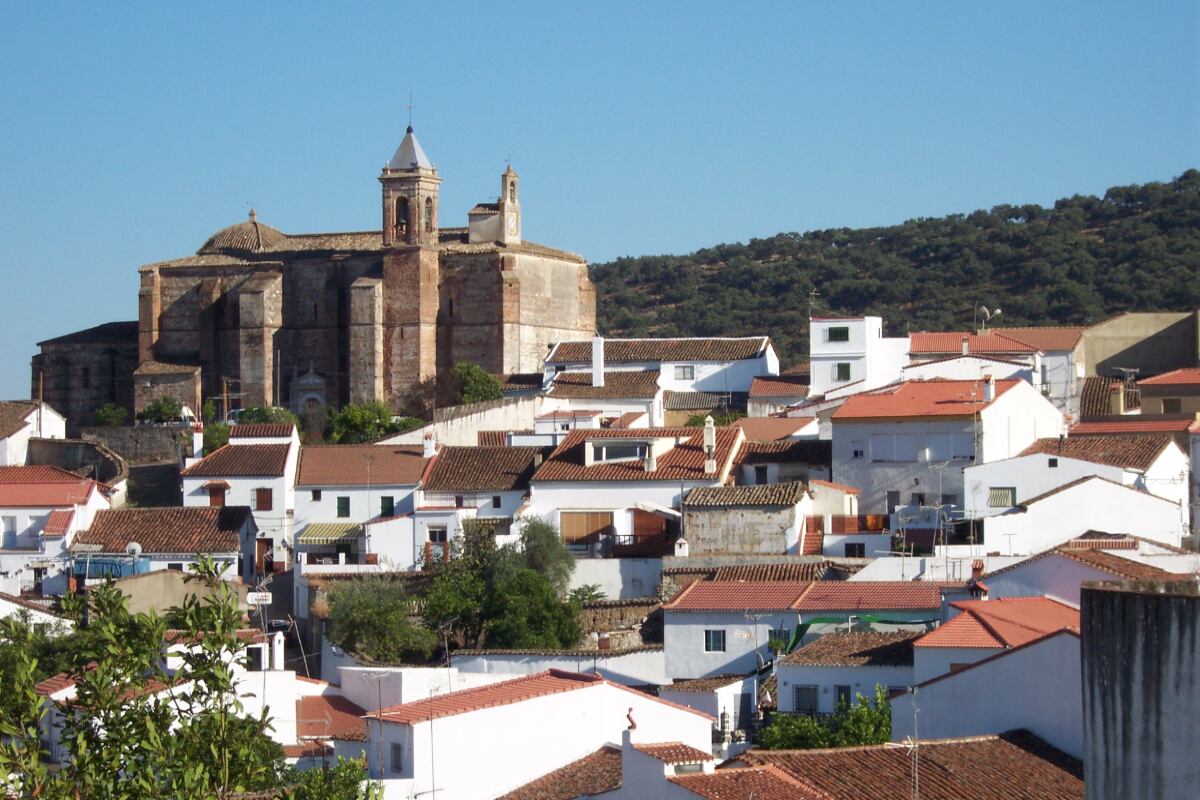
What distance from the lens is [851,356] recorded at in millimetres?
48500

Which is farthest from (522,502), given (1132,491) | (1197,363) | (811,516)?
(1197,363)

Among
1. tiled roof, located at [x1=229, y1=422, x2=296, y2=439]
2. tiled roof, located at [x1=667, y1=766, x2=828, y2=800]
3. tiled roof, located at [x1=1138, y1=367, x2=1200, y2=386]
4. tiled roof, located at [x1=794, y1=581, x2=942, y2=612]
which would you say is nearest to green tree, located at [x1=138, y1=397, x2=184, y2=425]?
tiled roof, located at [x1=229, y1=422, x2=296, y2=439]

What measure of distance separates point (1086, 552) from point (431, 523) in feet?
50.3

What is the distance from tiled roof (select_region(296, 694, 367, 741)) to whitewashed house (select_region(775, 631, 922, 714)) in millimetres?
4989

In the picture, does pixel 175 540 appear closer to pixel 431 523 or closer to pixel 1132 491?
pixel 431 523

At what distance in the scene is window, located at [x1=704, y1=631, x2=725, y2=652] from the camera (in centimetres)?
2823

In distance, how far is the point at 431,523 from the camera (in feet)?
124

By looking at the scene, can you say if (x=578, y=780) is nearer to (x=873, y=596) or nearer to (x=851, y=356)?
(x=873, y=596)

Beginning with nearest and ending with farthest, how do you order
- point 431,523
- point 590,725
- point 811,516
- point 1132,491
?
point 590,725 → point 1132,491 → point 811,516 → point 431,523

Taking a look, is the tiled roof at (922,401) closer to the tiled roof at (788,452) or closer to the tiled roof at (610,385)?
the tiled roof at (788,452)

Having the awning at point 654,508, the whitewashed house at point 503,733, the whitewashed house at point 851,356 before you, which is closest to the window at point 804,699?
the whitewashed house at point 503,733

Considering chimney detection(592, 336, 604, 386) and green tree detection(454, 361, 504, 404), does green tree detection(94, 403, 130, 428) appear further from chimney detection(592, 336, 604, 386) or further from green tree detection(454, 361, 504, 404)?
chimney detection(592, 336, 604, 386)

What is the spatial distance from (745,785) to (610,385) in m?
34.9

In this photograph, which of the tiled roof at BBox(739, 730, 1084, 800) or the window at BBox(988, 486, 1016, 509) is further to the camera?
the window at BBox(988, 486, 1016, 509)
